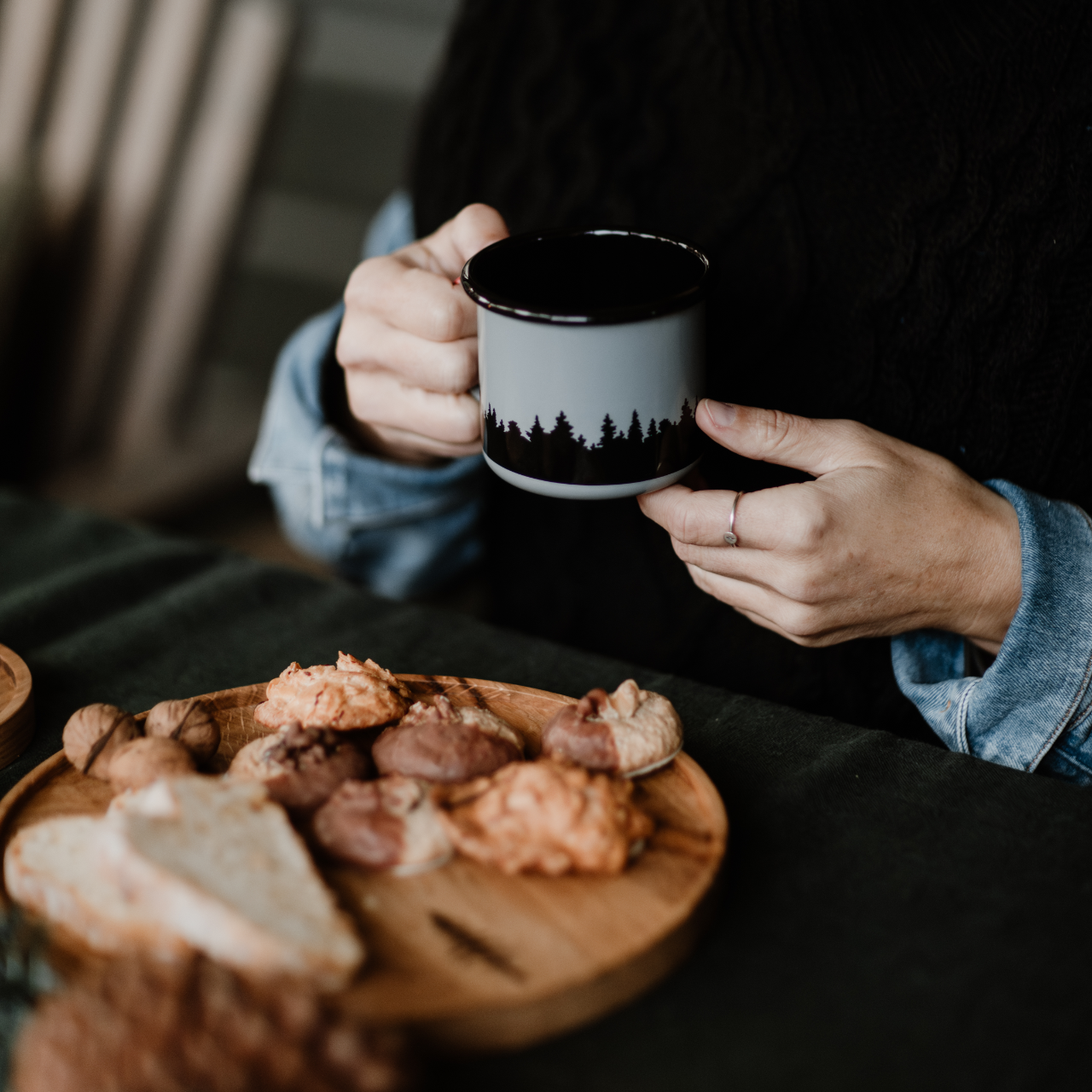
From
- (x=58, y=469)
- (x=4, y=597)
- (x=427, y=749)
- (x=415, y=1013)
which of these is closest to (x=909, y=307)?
(x=427, y=749)

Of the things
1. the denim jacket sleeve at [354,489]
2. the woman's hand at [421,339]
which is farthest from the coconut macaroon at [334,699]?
the denim jacket sleeve at [354,489]

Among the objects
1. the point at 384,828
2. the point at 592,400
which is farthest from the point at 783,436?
the point at 384,828

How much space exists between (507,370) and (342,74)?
216 cm

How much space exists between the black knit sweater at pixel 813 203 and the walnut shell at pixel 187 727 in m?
0.55

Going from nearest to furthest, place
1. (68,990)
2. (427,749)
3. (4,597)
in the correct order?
(68,990) → (427,749) → (4,597)

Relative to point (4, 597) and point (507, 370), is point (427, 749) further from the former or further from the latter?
point (4, 597)

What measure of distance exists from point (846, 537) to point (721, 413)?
0.43 ft

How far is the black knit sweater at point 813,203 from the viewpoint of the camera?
873 millimetres

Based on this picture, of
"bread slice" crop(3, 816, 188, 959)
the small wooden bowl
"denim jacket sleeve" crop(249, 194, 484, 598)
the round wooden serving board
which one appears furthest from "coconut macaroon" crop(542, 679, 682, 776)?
"denim jacket sleeve" crop(249, 194, 484, 598)

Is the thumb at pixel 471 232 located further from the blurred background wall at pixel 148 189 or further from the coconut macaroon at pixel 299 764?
the blurred background wall at pixel 148 189

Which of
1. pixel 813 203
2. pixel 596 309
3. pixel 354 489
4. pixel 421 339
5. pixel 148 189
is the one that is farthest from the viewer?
pixel 148 189

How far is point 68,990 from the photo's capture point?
418mm

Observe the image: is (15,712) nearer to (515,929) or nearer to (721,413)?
(515,929)

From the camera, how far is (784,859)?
593 mm
